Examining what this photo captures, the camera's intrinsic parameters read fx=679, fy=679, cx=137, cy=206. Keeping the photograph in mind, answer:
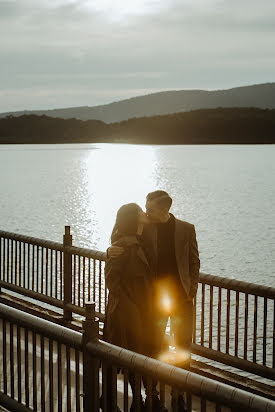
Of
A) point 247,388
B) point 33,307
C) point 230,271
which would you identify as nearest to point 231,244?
point 230,271

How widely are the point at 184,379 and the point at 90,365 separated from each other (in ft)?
3.03

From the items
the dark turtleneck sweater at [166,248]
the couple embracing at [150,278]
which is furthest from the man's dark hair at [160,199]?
the dark turtleneck sweater at [166,248]

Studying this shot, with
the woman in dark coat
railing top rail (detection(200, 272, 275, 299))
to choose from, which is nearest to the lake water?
railing top rail (detection(200, 272, 275, 299))

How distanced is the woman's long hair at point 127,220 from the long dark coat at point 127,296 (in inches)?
4.4

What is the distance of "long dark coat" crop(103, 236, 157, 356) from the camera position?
191 inches

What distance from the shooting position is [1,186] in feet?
274

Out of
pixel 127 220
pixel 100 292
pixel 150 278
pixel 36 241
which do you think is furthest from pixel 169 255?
pixel 36 241

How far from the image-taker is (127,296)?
192 inches

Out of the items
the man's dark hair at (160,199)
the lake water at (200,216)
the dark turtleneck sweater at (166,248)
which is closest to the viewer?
the man's dark hair at (160,199)

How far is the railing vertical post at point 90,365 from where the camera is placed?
162 inches

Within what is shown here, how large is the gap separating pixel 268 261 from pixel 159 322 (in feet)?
75.1

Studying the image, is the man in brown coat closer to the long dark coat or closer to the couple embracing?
the couple embracing

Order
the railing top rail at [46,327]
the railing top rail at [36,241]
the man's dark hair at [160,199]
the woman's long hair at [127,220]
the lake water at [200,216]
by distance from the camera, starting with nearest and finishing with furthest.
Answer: the railing top rail at [46,327] → the woman's long hair at [127,220] → the man's dark hair at [160,199] → the railing top rail at [36,241] → the lake water at [200,216]

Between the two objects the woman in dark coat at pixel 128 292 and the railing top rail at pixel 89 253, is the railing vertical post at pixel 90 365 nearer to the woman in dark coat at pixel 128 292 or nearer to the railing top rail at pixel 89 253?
the woman in dark coat at pixel 128 292
